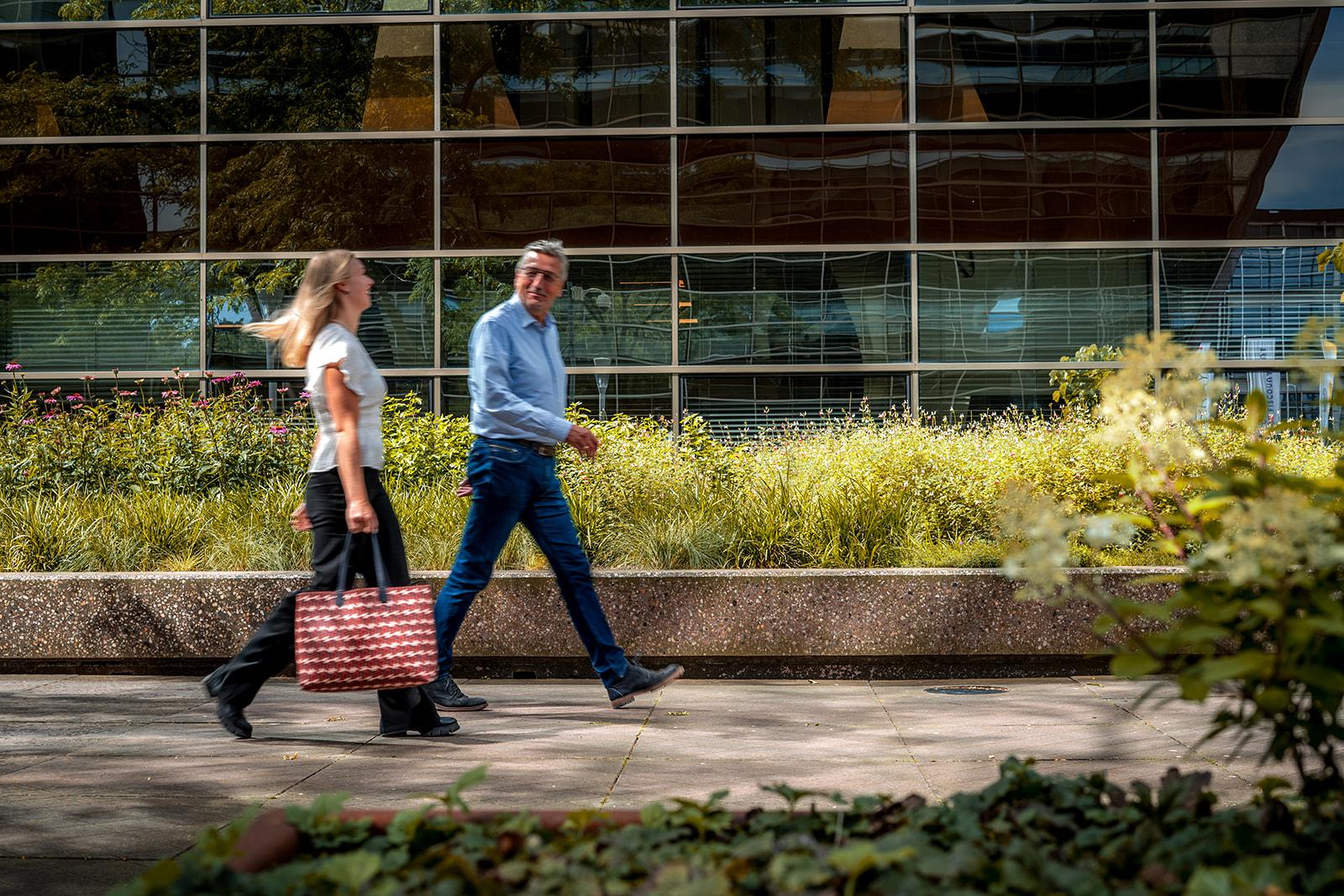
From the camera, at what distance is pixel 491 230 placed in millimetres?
12992

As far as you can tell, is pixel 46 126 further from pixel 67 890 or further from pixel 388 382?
pixel 67 890

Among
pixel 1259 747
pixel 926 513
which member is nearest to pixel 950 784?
pixel 1259 747

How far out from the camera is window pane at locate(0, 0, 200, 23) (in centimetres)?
1316

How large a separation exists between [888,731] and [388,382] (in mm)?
8482

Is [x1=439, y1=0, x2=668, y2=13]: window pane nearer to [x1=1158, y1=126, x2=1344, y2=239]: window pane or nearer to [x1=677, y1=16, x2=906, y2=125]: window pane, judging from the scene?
[x1=677, y1=16, x2=906, y2=125]: window pane

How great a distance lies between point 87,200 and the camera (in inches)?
517

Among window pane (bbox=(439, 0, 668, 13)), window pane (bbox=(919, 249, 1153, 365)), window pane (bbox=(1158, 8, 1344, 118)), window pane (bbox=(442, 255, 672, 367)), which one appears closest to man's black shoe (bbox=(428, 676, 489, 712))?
window pane (bbox=(442, 255, 672, 367))

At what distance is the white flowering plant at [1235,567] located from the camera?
1921 mm

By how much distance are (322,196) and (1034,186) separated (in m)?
6.97

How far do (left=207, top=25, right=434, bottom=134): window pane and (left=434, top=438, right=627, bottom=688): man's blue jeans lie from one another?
8130 millimetres

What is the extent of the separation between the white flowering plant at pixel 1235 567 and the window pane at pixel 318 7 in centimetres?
1203

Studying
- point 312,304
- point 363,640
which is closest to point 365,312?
point 312,304

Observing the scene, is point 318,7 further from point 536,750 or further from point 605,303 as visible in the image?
point 536,750

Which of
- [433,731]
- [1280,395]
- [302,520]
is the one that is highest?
[1280,395]
